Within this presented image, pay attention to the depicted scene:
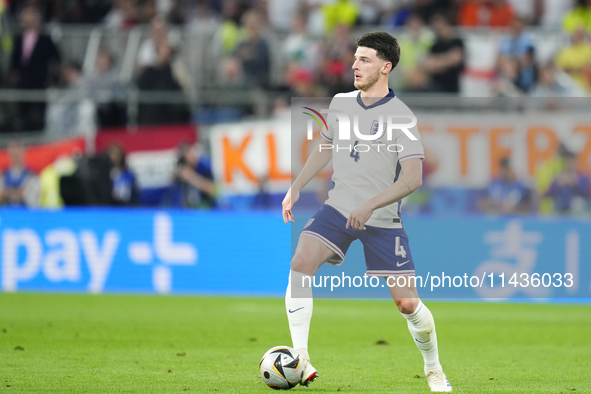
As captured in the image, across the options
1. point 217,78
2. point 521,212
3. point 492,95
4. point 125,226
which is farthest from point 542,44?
point 125,226

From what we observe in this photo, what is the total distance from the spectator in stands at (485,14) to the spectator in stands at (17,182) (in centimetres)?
771

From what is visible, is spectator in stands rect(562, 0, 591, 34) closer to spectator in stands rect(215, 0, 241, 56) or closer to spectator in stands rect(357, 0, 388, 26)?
spectator in stands rect(357, 0, 388, 26)

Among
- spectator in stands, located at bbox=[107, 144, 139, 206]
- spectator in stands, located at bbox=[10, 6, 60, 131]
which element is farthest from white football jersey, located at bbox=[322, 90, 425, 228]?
spectator in stands, located at bbox=[10, 6, 60, 131]

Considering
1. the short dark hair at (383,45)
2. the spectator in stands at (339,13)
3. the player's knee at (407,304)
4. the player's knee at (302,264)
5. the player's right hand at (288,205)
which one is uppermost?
the spectator in stands at (339,13)

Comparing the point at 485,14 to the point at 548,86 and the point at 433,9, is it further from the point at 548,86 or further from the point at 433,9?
the point at 548,86

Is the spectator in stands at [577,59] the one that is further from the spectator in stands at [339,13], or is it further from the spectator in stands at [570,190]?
the spectator in stands at [339,13]

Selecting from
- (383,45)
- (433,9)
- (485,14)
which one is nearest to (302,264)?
(383,45)

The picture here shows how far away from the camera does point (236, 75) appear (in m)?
14.5

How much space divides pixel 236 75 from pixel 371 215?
9.22 m

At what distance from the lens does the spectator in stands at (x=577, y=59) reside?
1434cm

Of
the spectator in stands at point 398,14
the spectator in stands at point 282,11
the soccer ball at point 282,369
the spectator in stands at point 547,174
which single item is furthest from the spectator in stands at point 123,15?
the soccer ball at point 282,369

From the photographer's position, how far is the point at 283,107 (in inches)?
549

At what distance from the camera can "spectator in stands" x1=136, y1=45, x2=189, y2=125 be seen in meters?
14.2

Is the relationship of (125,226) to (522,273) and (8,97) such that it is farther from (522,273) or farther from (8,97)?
(522,273)
